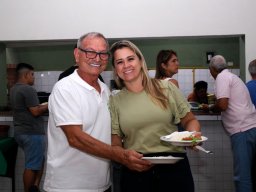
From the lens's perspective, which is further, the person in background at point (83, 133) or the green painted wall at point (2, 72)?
the green painted wall at point (2, 72)

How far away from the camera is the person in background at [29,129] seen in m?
3.87

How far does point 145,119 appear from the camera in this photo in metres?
1.97

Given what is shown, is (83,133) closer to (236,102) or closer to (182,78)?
(236,102)

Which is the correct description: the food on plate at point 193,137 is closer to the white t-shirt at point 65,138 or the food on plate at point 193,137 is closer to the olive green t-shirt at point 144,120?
the olive green t-shirt at point 144,120

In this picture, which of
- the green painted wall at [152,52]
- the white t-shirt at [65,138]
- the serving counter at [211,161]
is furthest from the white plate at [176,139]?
the green painted wall at [152,52]

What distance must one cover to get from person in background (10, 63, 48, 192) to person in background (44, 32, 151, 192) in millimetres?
1926

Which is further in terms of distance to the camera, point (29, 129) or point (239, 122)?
point (29, 129)

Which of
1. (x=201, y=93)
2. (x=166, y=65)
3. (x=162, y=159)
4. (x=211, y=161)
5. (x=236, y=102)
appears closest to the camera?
(x=162, y=159)

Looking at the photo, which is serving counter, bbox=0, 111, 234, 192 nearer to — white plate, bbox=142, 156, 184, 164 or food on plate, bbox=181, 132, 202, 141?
food on plate, bbox=181, 132, 202, 141

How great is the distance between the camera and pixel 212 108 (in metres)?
3.71

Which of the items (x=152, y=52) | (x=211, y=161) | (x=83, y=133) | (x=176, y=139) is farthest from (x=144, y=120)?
(x=152, y=52)

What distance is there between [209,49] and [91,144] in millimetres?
5831

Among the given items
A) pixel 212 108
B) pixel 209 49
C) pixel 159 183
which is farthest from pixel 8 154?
pixel 209 49

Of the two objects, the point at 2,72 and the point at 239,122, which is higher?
the point at 2,72
